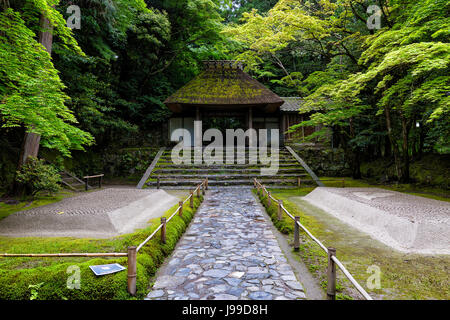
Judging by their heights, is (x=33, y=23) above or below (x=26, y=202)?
above

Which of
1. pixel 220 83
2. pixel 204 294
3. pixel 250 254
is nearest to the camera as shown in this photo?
pixel 204 294

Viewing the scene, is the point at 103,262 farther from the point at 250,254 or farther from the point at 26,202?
the point at 26,202

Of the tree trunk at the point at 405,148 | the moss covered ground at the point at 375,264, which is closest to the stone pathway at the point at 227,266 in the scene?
the moss covered ground at the point at 375,264

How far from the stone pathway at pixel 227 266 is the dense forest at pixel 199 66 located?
4.54 meters

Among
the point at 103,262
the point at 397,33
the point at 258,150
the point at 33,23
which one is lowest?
the point at 103,262

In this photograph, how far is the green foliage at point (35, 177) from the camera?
7975mm

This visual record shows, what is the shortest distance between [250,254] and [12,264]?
3528mm

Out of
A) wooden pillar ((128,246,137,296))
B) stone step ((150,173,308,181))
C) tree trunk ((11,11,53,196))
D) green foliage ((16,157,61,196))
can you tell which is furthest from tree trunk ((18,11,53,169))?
wooden pillar ((128,246,137,296))

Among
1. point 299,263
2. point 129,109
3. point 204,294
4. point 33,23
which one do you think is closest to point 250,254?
point 299,263

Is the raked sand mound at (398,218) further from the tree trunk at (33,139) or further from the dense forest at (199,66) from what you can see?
the tree trunk at (33,139)

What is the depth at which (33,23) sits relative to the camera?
341 inches

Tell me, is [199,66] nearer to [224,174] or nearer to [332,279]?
[224,174]

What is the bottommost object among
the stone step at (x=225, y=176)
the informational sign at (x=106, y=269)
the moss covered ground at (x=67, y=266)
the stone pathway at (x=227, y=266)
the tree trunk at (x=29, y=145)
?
the stone pathway at (x=227, y=266)
